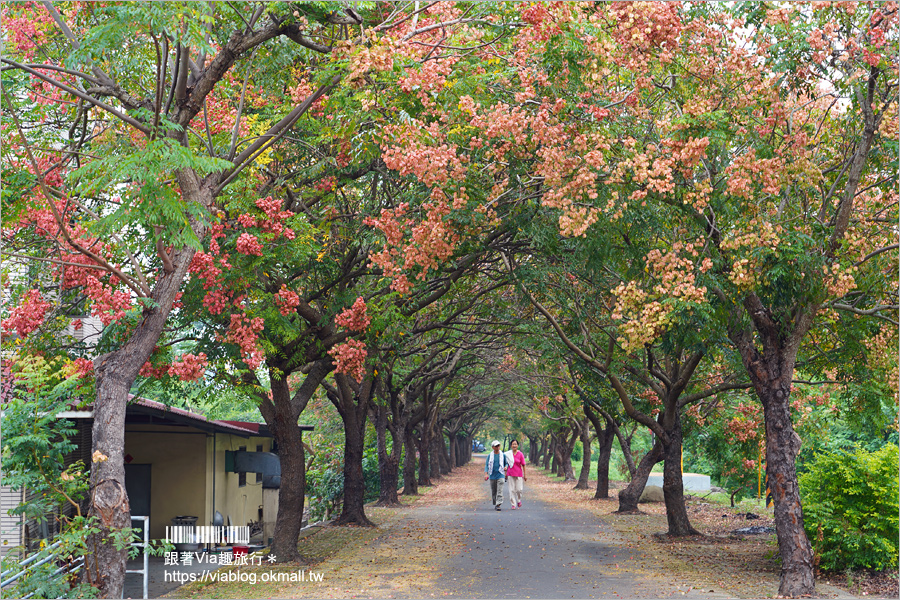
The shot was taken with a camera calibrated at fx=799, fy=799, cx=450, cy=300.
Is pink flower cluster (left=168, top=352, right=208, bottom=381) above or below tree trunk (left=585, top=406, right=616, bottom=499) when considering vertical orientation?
above

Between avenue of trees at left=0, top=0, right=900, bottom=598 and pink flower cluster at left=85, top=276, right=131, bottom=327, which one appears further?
pink flower cluster at left=85, top=276, right=131, bottom=327

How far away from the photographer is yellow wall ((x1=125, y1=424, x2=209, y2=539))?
18359 millimetres

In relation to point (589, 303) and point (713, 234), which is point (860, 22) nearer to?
point (713, 234)

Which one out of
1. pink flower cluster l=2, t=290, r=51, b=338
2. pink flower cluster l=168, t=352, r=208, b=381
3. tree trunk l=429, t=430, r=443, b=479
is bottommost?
tree trunk l=429, t=430, r=443, b=479

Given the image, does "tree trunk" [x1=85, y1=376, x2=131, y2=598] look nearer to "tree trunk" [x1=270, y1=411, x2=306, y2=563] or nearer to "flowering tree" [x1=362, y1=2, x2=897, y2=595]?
"flowering tree" [x1=362, y1=2, x2=897, y2=595]

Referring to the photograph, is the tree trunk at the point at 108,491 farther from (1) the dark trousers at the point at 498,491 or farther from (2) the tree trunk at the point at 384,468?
(2) the tree trunk at the point at 384,468

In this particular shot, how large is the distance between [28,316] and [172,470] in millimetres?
9692

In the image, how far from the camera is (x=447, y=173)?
992cm

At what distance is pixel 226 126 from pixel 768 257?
24.7ft

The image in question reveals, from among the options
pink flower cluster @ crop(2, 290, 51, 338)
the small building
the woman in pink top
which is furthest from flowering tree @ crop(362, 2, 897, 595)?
the woman in pink top

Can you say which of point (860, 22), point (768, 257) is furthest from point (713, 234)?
point (860, 22)

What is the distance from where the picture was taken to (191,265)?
9844 millimetres

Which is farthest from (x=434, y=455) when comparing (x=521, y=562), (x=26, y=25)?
(x=26, y=25)

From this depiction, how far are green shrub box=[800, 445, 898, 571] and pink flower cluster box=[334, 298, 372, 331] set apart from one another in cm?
716
